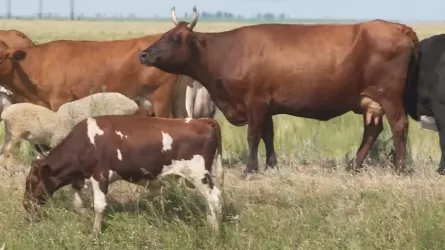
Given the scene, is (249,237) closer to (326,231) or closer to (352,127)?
(326,231)

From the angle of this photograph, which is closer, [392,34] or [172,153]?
[172,153]

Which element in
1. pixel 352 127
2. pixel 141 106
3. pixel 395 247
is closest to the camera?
pixel 395 247

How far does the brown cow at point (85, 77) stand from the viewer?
11.1 m

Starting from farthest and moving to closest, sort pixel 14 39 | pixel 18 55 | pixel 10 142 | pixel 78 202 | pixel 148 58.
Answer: pixel 14 39 → pixel 18 55 → pixel 10 142 → pixel 148 58 → pixel 78 202

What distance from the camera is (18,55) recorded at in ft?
36.7

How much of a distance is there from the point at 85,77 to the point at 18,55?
3.05 feet

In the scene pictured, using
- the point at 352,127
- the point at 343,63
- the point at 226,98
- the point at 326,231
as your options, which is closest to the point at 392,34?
the point at 343,63

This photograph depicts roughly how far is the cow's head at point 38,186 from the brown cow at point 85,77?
3114 millimetres

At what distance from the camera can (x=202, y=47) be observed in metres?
10.1

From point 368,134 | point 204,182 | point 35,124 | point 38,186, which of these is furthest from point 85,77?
point 204,182

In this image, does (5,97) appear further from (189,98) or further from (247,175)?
(247,175)

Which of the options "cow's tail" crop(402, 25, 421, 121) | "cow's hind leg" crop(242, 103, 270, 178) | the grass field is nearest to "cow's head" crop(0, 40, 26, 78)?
the grass field

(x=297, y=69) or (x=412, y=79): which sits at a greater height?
(x=297, y=69)

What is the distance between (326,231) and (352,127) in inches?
229
